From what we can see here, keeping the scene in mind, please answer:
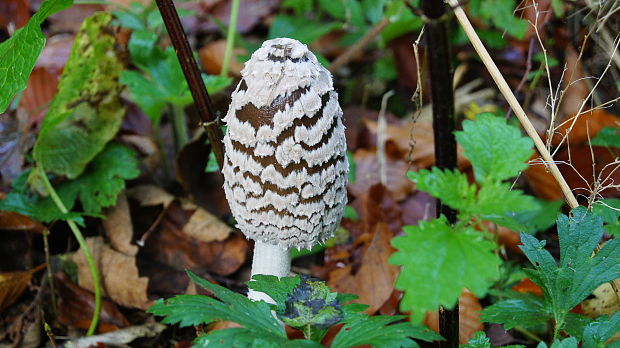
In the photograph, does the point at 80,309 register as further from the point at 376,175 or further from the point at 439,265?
the point at 439,265

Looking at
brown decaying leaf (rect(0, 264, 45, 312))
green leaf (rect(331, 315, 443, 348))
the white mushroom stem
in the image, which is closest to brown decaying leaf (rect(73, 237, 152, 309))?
brown decaying leaf (rect(0, 264, 45, 312))

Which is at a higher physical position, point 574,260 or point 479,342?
point 574,260

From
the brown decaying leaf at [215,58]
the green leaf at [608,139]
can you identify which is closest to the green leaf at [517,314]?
the green leaf at [608,139]

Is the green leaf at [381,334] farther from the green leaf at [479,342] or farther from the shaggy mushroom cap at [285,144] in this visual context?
the shaggy mushroom cap at [285,144]

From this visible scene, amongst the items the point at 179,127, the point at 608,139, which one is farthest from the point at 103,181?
the point at 608,139

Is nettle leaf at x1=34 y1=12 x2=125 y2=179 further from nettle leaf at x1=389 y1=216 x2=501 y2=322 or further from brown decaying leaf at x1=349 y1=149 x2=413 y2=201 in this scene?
nettle leaf at x1=389 y1=216 x2=501 y2=322
